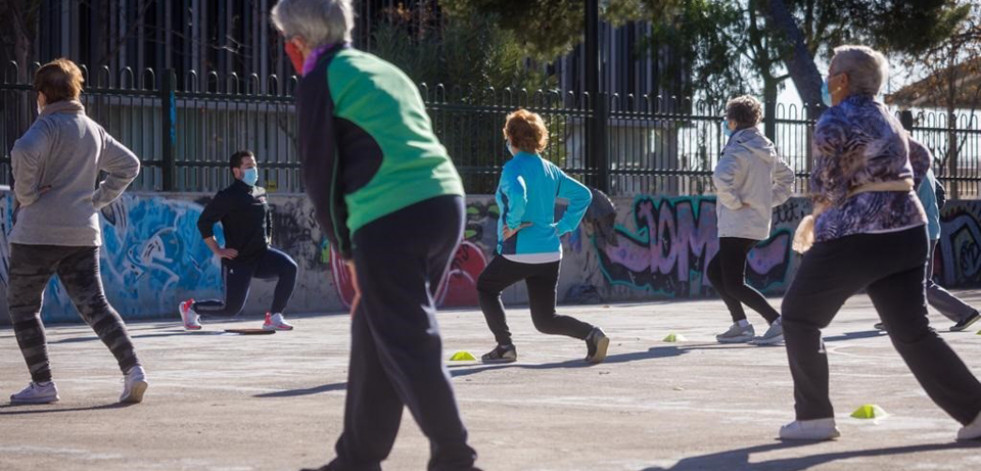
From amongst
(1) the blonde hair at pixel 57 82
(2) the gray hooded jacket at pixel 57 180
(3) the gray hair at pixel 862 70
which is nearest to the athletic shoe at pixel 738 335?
(2) the gray hooded jacket at pixel 57 180

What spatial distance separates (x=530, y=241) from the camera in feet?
33.5

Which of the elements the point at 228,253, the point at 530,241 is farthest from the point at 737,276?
the point at 228,253

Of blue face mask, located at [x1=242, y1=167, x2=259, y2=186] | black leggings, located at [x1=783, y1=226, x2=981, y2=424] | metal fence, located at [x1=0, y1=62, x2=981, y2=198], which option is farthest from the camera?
metal fence, located at [x1=0, y1=62, x2=981, y2=198]

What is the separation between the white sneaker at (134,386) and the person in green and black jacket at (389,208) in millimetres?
3220

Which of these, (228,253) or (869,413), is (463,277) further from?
(869,413)

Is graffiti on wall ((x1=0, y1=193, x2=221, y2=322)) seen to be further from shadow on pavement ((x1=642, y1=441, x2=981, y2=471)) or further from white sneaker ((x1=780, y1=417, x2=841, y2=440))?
shadow on pavement ((x1=642, y1=441, x2=981, y2=471))

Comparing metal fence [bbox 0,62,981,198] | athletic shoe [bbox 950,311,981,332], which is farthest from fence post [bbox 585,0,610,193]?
athletic shoe [bbox 950,311,981,332]

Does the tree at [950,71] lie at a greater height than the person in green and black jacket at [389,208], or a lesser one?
greater

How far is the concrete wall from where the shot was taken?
16.6 m

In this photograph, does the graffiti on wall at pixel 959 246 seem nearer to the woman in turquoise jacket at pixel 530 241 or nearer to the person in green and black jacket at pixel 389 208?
the woman in turquoise jacket at pixel 530 241

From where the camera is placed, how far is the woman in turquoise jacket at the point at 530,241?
10211 millimetres

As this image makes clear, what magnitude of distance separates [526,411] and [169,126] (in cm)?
963

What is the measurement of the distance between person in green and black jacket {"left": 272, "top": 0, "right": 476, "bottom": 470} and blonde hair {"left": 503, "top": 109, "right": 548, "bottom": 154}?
4.92 metres

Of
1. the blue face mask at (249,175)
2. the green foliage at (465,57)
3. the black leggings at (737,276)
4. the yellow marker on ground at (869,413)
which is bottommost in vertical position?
the yellow marker on ground at (869,413)
